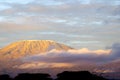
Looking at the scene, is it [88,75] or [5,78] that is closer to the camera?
[88,75]

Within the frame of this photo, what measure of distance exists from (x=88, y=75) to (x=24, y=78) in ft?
66.9

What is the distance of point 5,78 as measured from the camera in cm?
12950

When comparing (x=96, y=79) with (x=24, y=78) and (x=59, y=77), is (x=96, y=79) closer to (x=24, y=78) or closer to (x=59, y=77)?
(x=59, y=77)

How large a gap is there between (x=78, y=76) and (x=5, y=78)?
25952 mm

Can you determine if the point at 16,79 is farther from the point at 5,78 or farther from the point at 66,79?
the point at 66,79

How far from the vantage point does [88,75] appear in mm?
120062

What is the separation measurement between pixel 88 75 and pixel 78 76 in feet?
11.7

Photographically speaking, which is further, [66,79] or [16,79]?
[16,79]

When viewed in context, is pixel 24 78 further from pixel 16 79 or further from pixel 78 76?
pixel 78 76

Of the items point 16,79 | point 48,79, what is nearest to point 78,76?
point 48,79

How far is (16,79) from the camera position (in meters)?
127

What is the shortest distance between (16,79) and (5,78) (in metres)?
4.61

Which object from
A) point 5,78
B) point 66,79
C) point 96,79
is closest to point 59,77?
point 66,79

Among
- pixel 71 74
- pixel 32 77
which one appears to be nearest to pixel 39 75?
pixel 32 77
